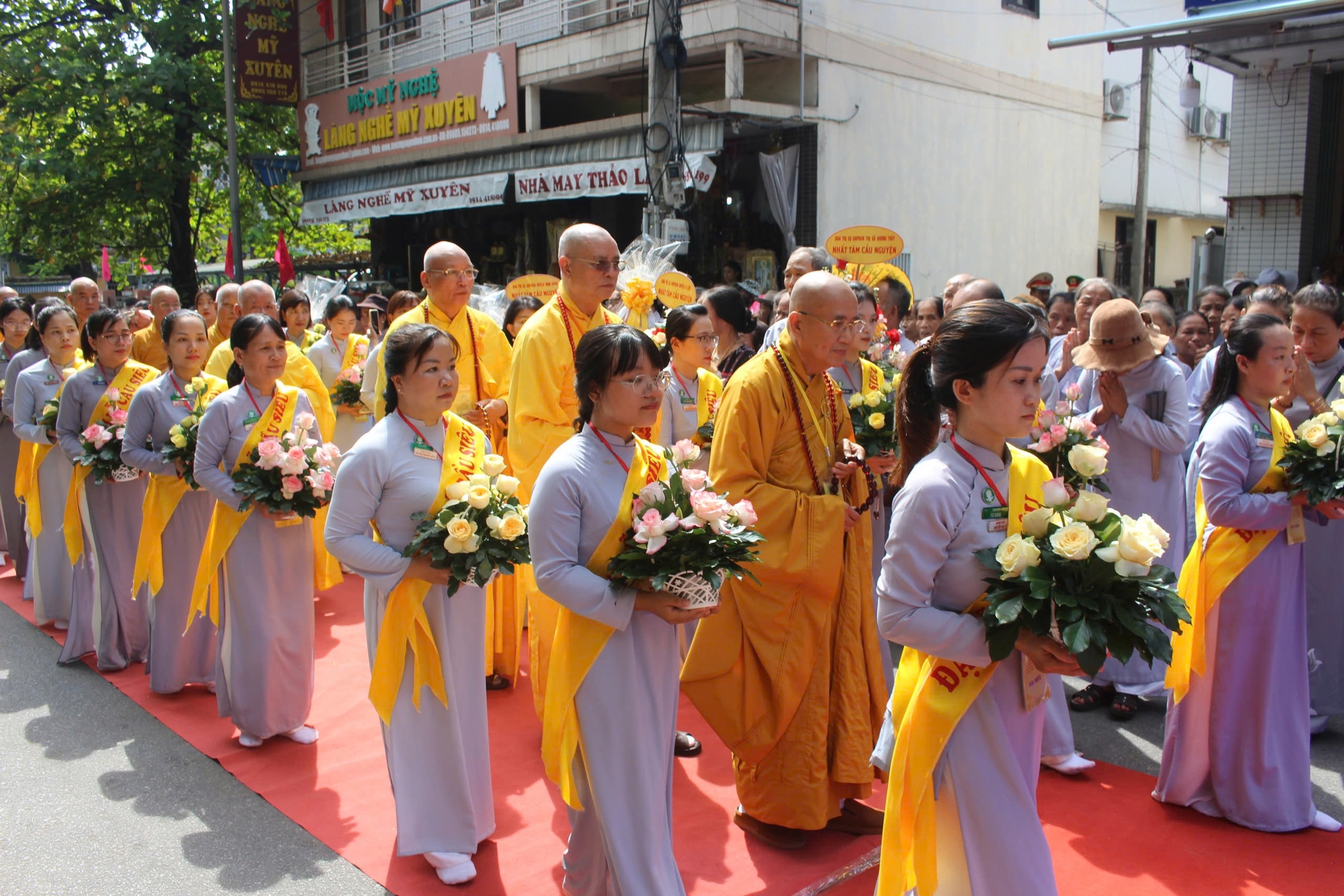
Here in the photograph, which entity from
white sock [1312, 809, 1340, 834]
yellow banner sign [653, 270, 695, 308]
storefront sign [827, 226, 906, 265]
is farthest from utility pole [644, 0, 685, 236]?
white sock [1312, 809, 1340, 834]

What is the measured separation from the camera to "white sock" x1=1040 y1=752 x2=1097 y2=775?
4.42 metres

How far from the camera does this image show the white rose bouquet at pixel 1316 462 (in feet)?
12.4

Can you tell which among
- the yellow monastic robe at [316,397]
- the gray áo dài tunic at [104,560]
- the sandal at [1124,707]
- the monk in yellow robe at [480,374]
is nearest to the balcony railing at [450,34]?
the yellow monastic robe at [316,397]

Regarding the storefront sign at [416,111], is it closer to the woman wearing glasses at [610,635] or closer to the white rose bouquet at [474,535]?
the white rose bouquet at [474,535]

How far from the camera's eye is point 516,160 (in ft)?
49.6

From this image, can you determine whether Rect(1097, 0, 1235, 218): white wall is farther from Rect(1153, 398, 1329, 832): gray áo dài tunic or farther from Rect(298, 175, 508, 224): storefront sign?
Rect(1153, 398, 1329, 832): gray áo dài tunic

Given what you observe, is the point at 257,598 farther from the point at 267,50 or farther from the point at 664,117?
the point at 267,50

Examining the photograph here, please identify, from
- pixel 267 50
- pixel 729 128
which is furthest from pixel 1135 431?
pixel 267 50

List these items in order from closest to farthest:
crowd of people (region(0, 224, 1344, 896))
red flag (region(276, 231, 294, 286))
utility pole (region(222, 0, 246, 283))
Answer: crowd of people (region(0, 224, 1344, 896))
red flag (region(276, 231, 294, 286))
utility pole (region(222, 0, 246, 283))

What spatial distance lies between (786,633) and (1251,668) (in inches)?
69.2

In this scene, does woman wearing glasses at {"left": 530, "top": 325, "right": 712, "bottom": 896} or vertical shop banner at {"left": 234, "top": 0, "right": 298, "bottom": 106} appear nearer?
woman wearing glasses at {"left": 530, "top": 325, "right": 712, "bottom": 896}

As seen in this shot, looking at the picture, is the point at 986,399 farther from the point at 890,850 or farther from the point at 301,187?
the point at 301,187

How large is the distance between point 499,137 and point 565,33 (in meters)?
1.84

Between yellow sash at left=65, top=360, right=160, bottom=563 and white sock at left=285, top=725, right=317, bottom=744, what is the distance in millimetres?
2103
